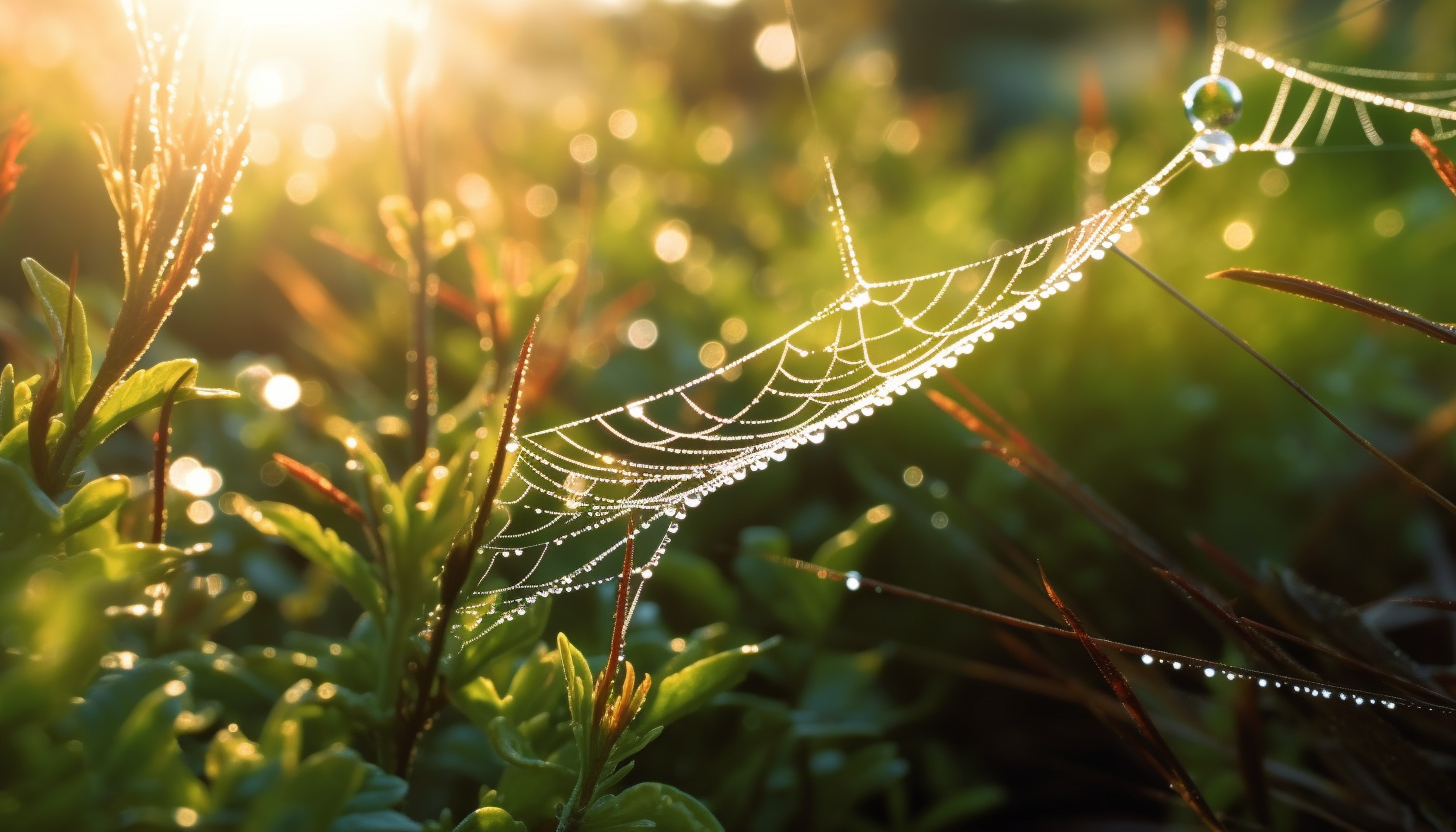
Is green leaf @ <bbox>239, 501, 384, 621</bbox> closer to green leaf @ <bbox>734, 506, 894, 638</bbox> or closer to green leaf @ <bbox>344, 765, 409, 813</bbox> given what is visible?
green leaf @ <bbox>344, 765, 409, 813</bbox>

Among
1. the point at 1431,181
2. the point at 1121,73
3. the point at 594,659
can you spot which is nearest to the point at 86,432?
the point at 594,659

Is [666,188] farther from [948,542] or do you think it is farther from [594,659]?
[594,659]

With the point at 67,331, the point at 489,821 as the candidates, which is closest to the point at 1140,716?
the point at 489,821

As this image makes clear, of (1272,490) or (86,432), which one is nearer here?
(86,432)

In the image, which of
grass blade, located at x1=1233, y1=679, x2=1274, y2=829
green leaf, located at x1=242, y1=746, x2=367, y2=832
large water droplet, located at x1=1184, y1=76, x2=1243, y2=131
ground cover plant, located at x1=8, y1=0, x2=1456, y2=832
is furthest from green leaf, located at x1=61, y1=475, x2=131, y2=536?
large water droplet, located at x1=1184, y1=76, x2=1243, y2=131

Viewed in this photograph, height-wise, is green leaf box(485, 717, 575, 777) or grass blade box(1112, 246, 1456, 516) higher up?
grass blade box(1112, 246, 1456, 516)

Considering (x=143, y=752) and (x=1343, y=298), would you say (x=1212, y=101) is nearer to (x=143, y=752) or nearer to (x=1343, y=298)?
(x=1343, y=298)

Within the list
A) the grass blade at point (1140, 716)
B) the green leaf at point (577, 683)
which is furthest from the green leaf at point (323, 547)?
the grass blade at point (1140, 716)
